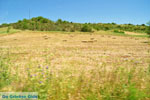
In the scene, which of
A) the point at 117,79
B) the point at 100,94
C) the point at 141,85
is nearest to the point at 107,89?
the point at 100,94

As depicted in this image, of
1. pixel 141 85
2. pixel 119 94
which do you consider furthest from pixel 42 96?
pixel 141 85

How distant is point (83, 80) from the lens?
2830 millimetres

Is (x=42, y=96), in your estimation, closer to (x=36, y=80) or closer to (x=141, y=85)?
(x=36, y=80)

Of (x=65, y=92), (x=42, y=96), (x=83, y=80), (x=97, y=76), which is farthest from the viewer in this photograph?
(x=97, y=76)

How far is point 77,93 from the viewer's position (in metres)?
2.40

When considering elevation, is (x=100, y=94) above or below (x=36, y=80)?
below

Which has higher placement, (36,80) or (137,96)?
(36,80)

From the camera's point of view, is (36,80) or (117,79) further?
(117,79)

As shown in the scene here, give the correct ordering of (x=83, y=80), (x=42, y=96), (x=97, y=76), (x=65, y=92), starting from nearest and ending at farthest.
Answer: (x=42, y=96)
(x=65, y=92)
(x=83, y=80)
(x=97, y=76)

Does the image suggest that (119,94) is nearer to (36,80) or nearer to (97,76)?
(97,76)

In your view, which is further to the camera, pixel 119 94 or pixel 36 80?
pixel 36 80

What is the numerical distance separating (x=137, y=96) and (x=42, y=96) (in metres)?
1.75

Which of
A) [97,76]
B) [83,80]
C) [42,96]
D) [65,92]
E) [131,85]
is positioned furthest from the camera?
[97,76]

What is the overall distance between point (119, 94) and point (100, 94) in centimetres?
37
